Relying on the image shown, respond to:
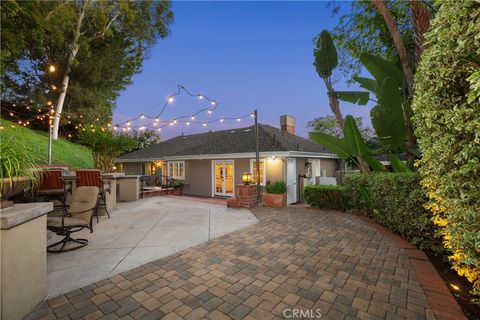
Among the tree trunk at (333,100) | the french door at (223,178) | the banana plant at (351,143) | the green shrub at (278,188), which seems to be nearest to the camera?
the banana plant at (351,143)

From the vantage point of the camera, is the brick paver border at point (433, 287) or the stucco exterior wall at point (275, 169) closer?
the brick paver border at point (433, 287)

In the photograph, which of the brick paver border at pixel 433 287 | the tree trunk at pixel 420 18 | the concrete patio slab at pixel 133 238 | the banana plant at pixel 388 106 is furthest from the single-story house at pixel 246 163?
the brick paver border at pixel 433 287

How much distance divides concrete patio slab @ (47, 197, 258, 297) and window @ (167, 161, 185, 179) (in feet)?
24.1

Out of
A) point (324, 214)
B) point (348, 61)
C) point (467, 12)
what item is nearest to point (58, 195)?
point (324, 214)

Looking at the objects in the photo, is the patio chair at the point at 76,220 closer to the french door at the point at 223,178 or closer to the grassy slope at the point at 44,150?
the french door at the point at 223,178

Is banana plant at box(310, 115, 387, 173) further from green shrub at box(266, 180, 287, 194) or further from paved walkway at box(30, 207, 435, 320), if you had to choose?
green shrub at box(266, 180, 287, 194)

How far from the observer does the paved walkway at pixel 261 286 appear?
99.4 inches

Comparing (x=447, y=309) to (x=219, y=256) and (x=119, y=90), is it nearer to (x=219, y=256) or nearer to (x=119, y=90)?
(x=219, y=256)

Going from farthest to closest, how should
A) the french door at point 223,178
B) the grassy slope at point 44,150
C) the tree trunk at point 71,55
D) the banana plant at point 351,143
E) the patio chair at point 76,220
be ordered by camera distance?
the tree trunk at point 71,55 < the french door at point 223,178 < the grassy slope at point 44,150 < the banana plant at point 351,143 < the patio chair at point 76,220

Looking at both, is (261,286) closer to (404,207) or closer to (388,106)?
(404,207)

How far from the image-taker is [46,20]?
1234 cm

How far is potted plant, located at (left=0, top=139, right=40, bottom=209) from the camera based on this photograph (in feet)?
8.20

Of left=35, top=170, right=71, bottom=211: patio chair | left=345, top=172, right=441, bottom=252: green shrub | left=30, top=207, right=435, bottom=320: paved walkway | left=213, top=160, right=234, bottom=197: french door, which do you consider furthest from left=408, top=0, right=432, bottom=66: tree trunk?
left=35, top=170, right=71, bottom=211: patio chair

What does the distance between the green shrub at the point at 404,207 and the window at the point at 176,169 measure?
1229cm
